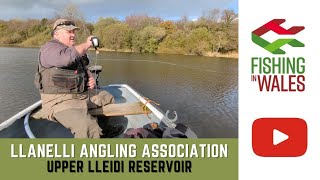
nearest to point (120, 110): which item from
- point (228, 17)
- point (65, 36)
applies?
point (65, 36)

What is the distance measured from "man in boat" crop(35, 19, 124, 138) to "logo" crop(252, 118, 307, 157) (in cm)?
125

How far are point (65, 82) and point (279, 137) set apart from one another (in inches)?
67.8

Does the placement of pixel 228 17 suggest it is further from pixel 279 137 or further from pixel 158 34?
pixel 279 137

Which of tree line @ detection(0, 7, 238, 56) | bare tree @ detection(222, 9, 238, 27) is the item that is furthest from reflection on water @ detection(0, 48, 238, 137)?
bare tree @ detection(222, 9, 238, 27)

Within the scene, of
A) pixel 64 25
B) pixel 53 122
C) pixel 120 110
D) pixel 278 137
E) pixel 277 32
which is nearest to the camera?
pixel 278 137

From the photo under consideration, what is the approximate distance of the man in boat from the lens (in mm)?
2379

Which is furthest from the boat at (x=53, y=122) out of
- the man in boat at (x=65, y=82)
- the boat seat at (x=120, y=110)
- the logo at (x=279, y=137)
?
the logo at (x=279, y=137)

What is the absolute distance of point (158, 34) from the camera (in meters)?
26.7

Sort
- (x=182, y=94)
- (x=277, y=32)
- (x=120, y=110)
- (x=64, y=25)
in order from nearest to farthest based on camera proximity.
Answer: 1. (x=277, y=32)
2. (x=64, y=25)
3. (x=120, y=110)
4. (x=182, y=94)

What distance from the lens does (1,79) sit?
8.11 m

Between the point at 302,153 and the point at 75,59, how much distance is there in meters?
1.63

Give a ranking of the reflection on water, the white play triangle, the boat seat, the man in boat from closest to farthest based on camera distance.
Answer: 1. the white play triangle
2. the man in boat
3. the boat seat
4. the reflection on water

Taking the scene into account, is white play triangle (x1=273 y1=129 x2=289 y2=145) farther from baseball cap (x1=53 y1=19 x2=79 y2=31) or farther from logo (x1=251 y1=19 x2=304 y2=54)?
baseball cap (x1=53 y1=19 x2=79 y2=31)

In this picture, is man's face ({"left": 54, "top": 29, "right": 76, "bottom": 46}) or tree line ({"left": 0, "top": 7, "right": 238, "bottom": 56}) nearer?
man's face ({"left": 54, "top": 29, "right": 76, "bottom": 46})
